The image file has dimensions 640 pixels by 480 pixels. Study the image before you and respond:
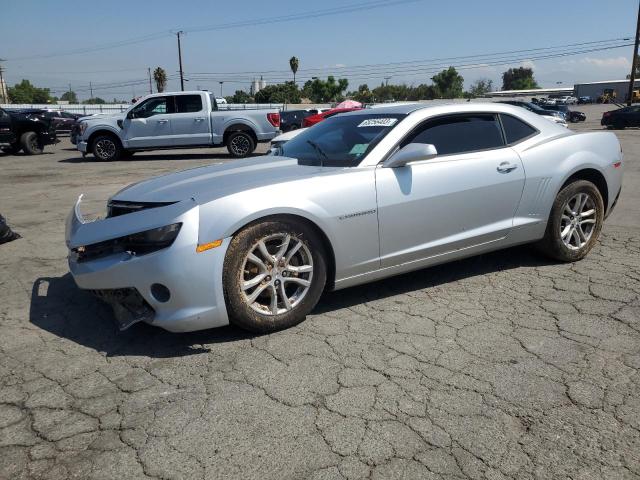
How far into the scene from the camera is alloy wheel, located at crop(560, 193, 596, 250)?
4758 mm

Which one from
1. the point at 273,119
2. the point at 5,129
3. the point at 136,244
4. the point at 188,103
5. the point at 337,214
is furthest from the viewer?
the point at 5,129

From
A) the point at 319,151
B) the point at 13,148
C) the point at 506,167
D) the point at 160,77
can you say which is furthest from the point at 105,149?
the point at 160,77

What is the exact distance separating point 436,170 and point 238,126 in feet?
41.7

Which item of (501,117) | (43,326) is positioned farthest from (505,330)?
(43,326)

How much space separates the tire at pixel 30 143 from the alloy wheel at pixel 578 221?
17621 mm

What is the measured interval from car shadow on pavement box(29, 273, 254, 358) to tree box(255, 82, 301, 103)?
88.3 meters

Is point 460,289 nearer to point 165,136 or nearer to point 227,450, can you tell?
point 227,450

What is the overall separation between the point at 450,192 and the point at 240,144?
42.0 ft

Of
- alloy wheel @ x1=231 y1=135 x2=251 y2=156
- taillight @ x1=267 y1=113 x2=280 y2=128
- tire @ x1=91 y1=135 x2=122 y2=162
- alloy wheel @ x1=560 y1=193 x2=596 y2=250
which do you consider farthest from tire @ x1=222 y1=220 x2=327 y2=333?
tire @ x1=91 y1=135 x2=122 y2=162

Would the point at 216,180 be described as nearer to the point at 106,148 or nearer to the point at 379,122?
the point at 379,122

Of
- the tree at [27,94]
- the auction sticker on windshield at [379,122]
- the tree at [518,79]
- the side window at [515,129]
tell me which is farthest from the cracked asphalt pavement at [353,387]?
the tree at [518,79]

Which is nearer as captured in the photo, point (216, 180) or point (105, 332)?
point (105, 332)

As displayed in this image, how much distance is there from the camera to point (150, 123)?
15.5m

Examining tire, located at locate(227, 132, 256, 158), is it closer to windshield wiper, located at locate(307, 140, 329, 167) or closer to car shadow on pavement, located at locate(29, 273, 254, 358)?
windshield wiper, located at locate(307, 140, 329, 167)
